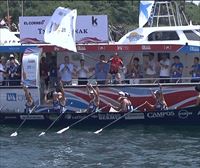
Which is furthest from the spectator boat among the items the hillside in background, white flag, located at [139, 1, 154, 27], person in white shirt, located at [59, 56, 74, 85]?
the hillside in background

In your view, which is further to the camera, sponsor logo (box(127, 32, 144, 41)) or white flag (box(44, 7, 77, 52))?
sponsor logo (box(127, 32, 144, 41))

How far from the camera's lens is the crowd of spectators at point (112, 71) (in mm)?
24047

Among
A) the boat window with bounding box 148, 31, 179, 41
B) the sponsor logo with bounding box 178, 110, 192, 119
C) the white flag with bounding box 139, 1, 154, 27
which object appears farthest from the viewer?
the white flag with bounding box 139, 1, 154, 27

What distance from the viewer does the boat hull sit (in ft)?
76.2

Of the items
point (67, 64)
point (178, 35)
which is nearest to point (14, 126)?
point (67, 64)

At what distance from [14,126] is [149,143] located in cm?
584

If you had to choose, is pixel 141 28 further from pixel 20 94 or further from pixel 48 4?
pixel 48 4

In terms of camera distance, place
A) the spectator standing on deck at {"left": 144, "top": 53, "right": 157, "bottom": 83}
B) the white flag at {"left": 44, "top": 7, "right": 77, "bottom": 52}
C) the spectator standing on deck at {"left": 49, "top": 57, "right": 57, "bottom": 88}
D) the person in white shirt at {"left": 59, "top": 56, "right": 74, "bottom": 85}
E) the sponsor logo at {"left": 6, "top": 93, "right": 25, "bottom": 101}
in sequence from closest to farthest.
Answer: the white flag at {"left": 44, "top": 7, "right": 77, "bottom": 52} < the person in white shirt at {"left": 59, "top": 56, "right": 74, "bottom": 85} < the spectator standing on deck at {"left": 144, "top": 53, "right": 157, "bottom": 83} < the sponsor logo at {"left": 6, "top": 93, "right": 25, "bottom": 101} < the spectator standing on deck at {"left": 49, "top": 57, "right": 57, "bottom": 88}

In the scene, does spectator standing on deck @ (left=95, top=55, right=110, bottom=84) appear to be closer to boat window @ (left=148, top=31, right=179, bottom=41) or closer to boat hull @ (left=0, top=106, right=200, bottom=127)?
boat hull @ (left=0, top=106, right=200, bottom=127)

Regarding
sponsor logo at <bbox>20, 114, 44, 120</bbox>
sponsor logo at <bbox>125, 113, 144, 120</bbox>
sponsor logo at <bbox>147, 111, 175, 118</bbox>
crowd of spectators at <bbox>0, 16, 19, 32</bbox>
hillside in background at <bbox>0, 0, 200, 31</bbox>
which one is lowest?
sponsor logo at <bbox>20, 114, 44, 120</bbox>

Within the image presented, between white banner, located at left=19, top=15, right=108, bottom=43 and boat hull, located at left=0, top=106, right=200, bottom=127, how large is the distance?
2.84m

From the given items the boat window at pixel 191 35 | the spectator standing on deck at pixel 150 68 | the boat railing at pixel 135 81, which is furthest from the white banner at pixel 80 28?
the boat window at pixel 191 35

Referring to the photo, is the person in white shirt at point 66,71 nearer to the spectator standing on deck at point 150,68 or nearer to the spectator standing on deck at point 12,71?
the spectator standing on deck at point 12,71

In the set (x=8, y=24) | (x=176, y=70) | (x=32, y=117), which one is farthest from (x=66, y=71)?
(x=8, y=24)
